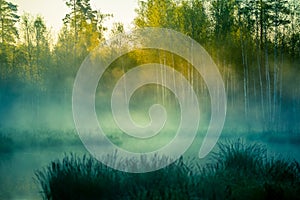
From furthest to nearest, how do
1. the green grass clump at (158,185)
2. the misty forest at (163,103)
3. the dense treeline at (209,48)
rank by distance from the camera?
the dense treeline at (209,48)
the misty forest at (163,103)
the green grass clump at (158,185)

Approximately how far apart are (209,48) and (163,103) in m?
4.90

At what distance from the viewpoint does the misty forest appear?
8438 millimetres

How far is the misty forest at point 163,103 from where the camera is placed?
8.44 meters

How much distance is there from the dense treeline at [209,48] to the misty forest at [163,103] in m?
0.09

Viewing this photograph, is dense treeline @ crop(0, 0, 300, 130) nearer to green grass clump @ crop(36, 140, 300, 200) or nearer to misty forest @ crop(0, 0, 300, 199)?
misty forest @ crop(0, 0, 300, 199)

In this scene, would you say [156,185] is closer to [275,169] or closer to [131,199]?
[131,199]

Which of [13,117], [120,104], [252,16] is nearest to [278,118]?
[252,16]

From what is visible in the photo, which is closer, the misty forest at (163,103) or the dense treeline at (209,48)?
the misty forest at (163,103)

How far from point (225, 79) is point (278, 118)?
4326 millimetres

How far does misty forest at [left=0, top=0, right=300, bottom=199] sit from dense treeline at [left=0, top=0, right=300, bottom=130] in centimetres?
9

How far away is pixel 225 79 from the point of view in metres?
31.8

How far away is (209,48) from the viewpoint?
30078 mm

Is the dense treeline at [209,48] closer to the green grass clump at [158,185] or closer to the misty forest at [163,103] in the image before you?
the misty forest at [163,103]

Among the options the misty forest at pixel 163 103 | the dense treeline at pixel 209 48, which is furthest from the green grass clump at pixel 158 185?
the dense treeline at pixel 209 48
